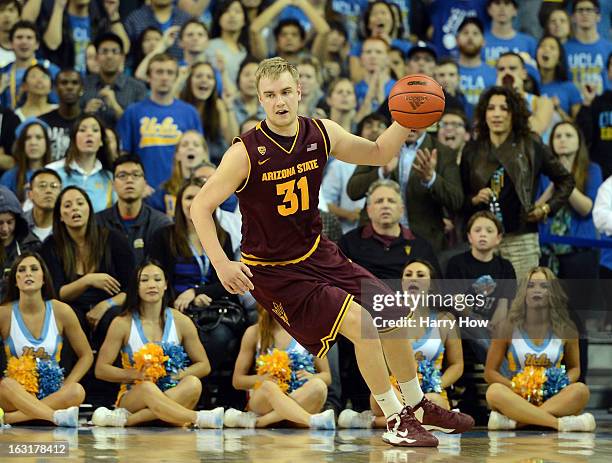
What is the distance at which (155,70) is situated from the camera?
1173 centimetres

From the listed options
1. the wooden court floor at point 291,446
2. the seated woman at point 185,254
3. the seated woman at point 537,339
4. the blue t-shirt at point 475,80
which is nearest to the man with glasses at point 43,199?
the seated woman at point 185,254

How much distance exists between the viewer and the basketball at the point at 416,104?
6.80 metres

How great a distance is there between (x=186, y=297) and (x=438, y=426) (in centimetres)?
301

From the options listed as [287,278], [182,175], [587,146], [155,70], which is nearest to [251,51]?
[155,70]

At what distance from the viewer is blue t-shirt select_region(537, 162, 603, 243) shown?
11.1m

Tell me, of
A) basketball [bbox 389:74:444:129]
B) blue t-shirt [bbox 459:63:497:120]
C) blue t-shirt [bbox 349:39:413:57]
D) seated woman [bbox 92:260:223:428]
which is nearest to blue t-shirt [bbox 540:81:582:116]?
blue t-shirt [bbox 459:63:497:120]

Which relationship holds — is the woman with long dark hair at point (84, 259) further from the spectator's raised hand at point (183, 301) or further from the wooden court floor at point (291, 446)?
the wooden court floor at point (291, 446)

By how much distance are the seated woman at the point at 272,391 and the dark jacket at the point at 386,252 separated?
38.6 inches

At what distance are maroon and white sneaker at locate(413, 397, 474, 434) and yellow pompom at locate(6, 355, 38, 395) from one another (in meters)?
3.24

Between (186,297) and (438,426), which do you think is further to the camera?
(186,297)

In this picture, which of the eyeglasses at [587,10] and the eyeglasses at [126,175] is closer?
the eyeglasses at [126,175]

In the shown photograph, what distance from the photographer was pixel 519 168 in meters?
10.4

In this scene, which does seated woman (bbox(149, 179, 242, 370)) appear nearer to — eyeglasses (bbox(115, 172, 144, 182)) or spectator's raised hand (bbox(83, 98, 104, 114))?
eyeglasses (bbox(115, 172, 144, 182))

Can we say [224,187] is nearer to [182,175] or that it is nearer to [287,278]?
[287,278]
